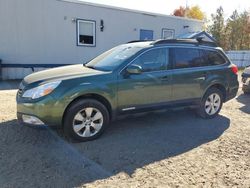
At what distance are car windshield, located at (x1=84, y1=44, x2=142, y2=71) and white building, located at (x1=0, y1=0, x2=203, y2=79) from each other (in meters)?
7.40

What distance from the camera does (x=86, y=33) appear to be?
13000 mm

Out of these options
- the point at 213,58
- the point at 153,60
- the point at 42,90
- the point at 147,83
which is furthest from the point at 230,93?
the point at 42,90

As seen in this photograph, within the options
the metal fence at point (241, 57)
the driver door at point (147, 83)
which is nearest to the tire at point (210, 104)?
the driver door at point (147, 83)

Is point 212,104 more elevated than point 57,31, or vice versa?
point 57,31

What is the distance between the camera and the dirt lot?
3232 millimetres

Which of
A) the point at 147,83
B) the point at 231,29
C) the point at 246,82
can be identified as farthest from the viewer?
the point at 231,29

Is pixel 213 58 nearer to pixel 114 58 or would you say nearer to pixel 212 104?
pixel 212 104

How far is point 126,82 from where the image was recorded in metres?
4.54

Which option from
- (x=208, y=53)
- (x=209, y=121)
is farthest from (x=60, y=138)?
(x=208, y=53)

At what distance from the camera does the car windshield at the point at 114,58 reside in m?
4.70

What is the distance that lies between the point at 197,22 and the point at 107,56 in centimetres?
1425

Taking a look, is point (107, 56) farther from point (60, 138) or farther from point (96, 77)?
point (60, 138)

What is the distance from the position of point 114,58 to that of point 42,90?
1.63 meters

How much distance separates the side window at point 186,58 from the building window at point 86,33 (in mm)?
8387
